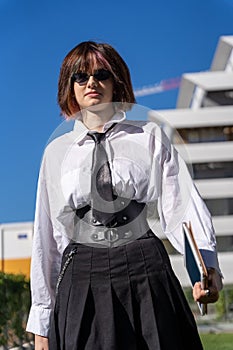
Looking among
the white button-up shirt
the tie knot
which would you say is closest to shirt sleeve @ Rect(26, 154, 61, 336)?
the white button-up shirt

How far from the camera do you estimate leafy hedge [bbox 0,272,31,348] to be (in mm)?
15523

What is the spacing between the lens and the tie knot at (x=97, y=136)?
1.55 metres

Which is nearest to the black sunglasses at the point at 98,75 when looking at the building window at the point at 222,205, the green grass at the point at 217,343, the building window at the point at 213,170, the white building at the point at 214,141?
the green grass at the point at 217,343

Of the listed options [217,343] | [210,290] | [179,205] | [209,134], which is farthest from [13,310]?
[209,134]

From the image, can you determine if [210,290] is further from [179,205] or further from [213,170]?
[213,170]

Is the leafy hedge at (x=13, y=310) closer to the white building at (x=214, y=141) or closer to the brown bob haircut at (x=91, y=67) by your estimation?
the white building at (x=214, y=141)

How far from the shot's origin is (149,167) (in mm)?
1550

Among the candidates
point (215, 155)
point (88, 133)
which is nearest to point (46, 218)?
point (88, 133)

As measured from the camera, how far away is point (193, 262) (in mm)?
1367

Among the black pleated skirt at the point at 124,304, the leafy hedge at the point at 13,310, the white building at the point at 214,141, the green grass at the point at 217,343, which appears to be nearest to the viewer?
the black pleated skirt at the point at 124,304

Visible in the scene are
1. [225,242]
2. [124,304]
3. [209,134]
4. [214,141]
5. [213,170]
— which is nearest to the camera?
[124,304]

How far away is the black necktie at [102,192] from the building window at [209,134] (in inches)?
Answer: 1145

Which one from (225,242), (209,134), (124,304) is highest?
(209,134)

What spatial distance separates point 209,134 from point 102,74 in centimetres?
2997
